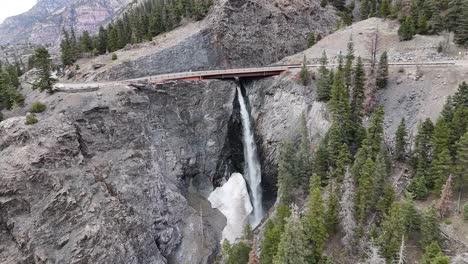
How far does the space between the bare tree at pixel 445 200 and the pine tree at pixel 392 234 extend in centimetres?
487

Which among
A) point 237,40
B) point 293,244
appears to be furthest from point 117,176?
point 237,40

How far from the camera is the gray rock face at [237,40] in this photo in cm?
7456

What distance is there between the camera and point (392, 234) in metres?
35.3

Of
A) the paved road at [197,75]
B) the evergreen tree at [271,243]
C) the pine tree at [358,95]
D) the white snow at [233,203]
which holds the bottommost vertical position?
the white snow at [233,203]

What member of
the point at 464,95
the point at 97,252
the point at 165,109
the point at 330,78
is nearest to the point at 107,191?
the point at 97,252

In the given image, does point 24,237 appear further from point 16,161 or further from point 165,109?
point 165,109

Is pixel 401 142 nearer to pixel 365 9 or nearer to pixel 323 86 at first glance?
pixel 323 86

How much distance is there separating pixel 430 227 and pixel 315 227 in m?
11.3

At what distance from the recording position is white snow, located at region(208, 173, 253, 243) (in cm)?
6397

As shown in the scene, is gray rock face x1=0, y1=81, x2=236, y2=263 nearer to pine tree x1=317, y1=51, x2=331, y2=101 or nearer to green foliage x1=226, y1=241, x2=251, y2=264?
green foliage x1=226, y1=241, x2=251, y2=264

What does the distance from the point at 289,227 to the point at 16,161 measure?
3567 cm

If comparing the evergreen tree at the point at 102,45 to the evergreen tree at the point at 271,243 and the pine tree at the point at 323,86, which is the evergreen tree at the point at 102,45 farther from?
the evergreen tree at the point at 271,243

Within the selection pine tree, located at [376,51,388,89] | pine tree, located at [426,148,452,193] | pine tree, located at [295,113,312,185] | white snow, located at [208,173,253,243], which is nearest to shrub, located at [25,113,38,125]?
white snow, located at [208,173,253,243]

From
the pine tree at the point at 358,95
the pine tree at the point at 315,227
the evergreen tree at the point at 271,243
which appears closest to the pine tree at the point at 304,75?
the pine tree at the point at 358,95
